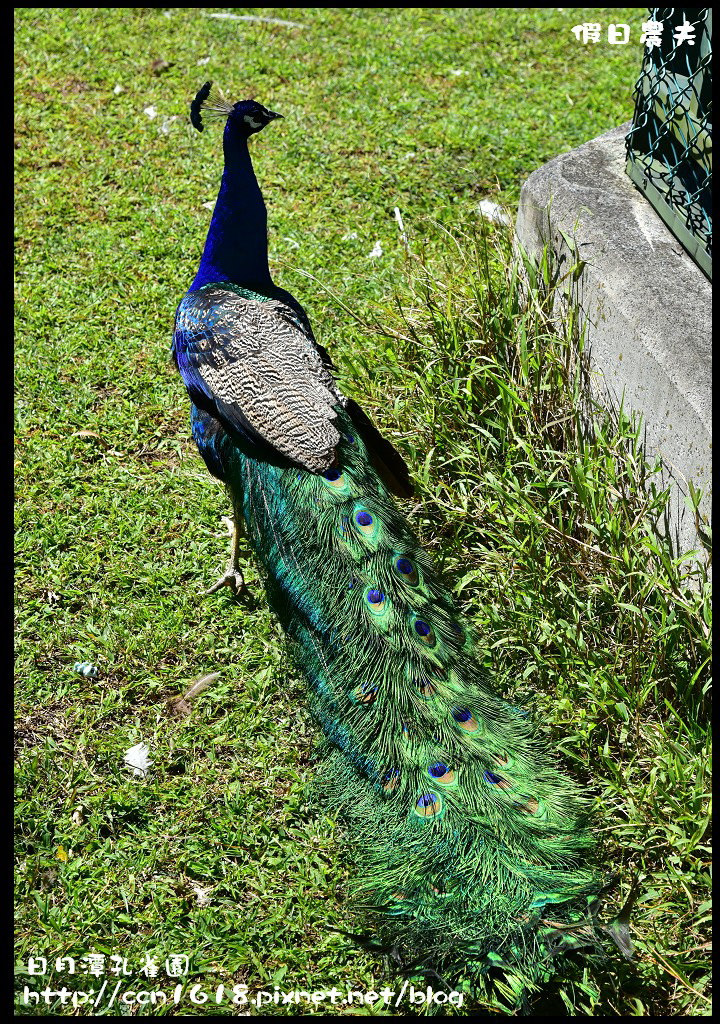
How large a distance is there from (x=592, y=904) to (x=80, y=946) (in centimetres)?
122

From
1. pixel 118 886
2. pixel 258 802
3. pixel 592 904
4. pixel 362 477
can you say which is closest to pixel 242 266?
pixel 362 477

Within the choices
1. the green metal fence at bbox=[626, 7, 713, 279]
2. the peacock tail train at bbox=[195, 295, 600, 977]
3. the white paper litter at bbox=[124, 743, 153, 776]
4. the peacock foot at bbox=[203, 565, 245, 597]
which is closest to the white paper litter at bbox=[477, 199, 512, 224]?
the green metal fence at bbox=[626, 7, 713, 279]

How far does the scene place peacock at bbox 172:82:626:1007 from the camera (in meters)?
1.82

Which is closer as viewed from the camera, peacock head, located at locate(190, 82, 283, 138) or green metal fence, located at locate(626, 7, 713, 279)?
green metal fence, located at locate(626, 7, 713, 279)

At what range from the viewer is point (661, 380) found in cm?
252

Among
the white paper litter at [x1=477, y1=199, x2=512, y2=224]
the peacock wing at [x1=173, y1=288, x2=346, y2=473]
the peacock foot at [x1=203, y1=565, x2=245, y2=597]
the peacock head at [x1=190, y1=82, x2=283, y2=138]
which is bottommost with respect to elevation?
the peacock foot at [x1=203, y1=565, x2=245, y2=597]

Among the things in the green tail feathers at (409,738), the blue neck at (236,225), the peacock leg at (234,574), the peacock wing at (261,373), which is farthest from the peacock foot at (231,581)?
the blue neck at (236,225)

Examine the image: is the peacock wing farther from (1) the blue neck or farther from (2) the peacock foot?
(2) the peacock foot

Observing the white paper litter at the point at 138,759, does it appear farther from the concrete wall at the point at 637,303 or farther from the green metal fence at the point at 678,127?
the green metal fence at the point at 678,127

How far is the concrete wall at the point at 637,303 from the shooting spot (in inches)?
96.1

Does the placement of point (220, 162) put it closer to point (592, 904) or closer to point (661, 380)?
point (661, 380)

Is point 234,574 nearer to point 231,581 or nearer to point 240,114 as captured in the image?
point 231,581

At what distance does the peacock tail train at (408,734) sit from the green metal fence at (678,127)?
4.04 feet

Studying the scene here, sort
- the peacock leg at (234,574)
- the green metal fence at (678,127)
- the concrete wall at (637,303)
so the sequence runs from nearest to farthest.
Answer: the concrete wall at (637,303) < the green metal fence at (678,127) < the peacock leg at (234,574)
